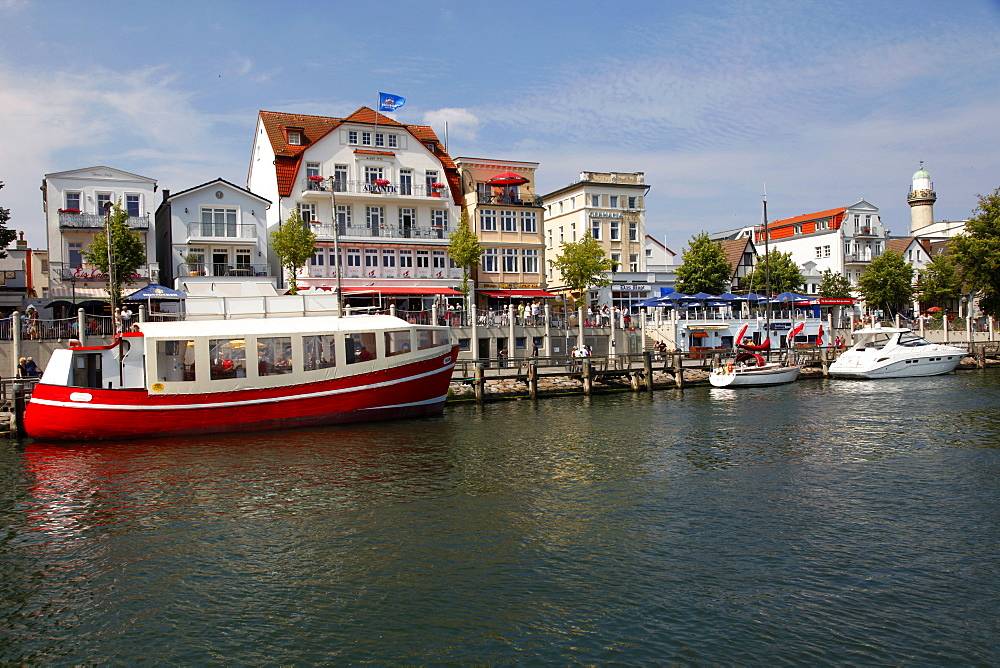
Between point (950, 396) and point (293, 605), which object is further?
point (950, 396)

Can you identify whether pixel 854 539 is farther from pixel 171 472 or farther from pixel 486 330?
pixel 486 330

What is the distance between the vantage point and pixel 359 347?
103 feet

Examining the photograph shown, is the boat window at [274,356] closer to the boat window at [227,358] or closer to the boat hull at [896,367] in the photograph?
the boat window at [227,358]

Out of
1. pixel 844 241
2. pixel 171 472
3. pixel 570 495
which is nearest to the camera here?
pixel 570 495

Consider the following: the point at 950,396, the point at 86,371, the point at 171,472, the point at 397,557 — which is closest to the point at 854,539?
the point at 397,557

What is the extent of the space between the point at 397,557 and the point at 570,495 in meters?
5.92

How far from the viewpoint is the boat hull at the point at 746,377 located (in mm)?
47375

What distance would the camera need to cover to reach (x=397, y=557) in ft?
50.2

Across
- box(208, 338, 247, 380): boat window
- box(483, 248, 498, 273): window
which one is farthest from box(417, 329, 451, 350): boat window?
box(483, 248, 498, 273): window

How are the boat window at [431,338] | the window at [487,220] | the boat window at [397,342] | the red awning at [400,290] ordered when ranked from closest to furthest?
the boat window at [397,342], the boat window at [431,338], the red awning at [400,290], the window at [487,220]

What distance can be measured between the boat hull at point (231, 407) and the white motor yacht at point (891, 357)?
32.5m

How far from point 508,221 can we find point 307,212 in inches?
648

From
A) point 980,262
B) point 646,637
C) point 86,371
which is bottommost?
point 646,637

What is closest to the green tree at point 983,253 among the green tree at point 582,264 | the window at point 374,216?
the green tree at point 582,264
